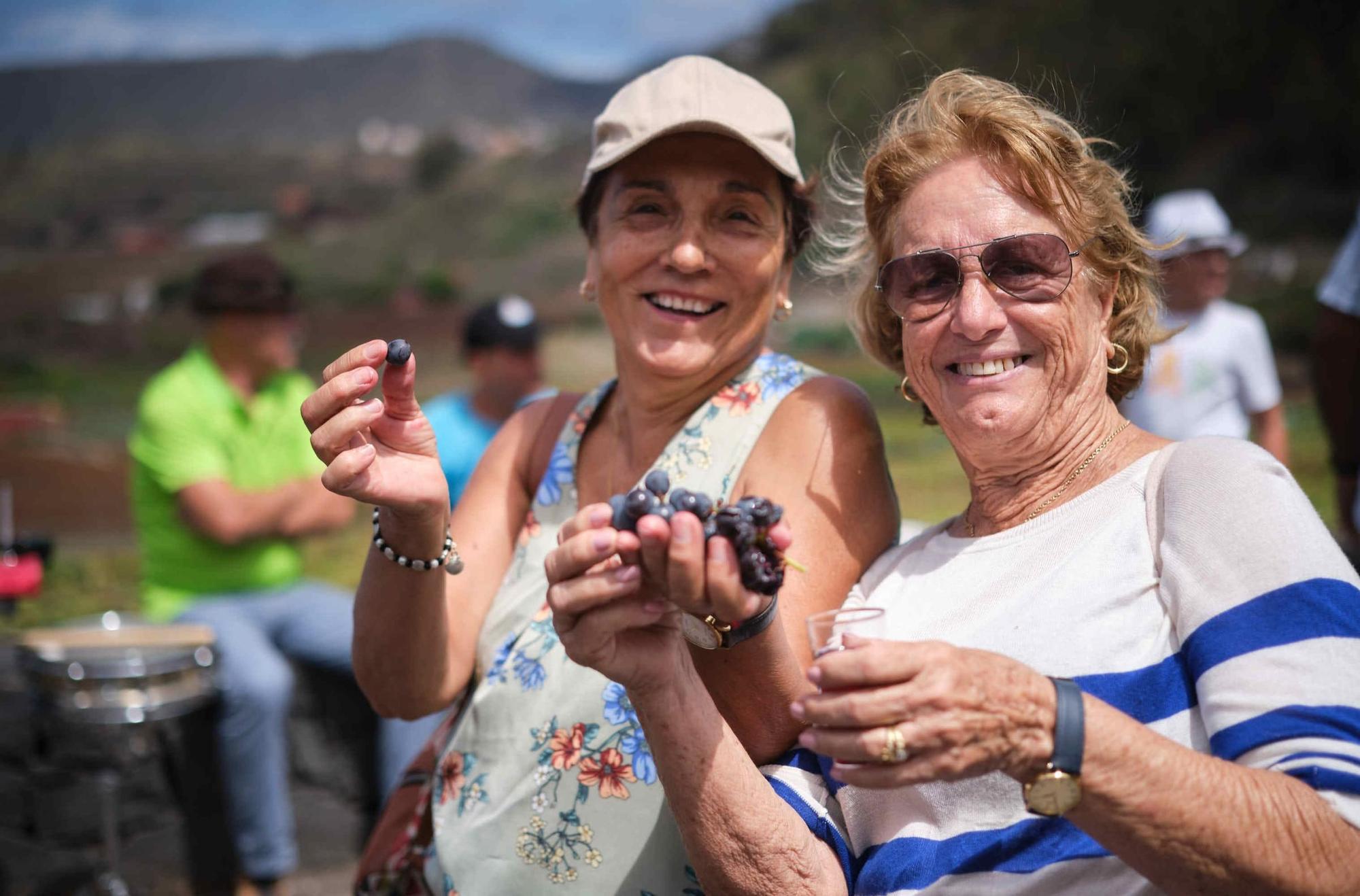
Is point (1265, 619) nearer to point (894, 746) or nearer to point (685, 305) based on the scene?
point (894, 746)

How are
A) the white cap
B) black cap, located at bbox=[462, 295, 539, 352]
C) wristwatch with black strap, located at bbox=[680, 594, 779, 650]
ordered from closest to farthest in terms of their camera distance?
wristwatch with black strap, located at bbox=[680, 594, 779, 650] → the white cap → black cap, located at bbox=[462, 295, 539, 352]

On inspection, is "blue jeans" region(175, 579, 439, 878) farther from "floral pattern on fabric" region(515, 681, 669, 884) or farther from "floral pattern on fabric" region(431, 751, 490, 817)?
"floral pattern on fabric" region(515, 681, 669, 884)

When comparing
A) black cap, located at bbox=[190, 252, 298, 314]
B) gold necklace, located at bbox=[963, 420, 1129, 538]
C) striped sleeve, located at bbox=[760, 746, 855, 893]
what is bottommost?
striped sleeve, located at bbox=[760, 746, 855, 893]

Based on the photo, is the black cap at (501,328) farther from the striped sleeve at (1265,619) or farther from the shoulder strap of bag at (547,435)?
the striped sleeve at (1265,619)

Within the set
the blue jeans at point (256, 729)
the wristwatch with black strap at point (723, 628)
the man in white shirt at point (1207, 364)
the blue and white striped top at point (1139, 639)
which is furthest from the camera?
the man in white shirt at point (1207, 364)

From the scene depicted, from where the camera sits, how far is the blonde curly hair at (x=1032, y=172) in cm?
189

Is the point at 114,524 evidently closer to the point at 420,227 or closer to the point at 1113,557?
the point at 420,227

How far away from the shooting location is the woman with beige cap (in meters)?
1.87

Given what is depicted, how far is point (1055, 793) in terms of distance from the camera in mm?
1398

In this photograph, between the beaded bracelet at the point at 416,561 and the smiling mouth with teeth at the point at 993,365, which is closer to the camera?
the smiling mouth with teeth at the point at 993,365

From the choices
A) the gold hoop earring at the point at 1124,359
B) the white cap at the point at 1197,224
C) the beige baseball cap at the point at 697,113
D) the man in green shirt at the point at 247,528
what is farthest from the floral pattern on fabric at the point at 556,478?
the white cap at the point at 1197,224

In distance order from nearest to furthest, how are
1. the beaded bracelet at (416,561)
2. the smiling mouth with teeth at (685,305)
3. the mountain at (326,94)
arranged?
the beaded bracelet at (416,561)
the smiling mouth with teeth at (685,305)
the mountain at (326,94)

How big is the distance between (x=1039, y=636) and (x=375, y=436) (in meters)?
1.15

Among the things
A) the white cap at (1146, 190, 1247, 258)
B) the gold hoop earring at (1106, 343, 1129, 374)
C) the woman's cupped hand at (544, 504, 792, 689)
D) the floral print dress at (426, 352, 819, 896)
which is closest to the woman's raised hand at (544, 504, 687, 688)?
the woman's cupped hand at (544, 504, 792, 689)
